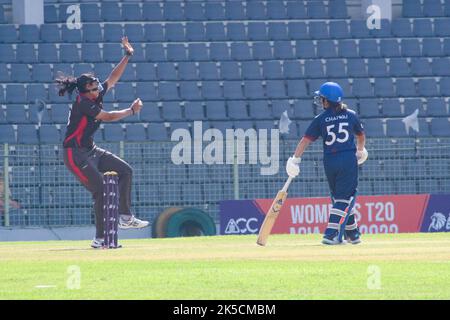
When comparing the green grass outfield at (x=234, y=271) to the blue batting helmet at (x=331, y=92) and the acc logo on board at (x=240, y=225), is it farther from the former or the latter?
the acc logo on board at (x=240, y=225)

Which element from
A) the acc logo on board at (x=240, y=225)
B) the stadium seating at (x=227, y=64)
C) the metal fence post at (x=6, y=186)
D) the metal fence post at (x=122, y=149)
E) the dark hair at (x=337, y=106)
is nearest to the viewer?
the dark hair at (x=337, y=106)

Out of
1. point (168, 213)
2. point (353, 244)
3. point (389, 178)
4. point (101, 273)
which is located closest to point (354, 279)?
point (101, 273)

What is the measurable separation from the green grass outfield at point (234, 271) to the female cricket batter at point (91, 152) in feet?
1.76

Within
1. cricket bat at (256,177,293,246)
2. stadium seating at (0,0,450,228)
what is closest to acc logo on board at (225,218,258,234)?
stadium seating at (0,0,450,228)

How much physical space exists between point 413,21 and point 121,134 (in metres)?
8.88

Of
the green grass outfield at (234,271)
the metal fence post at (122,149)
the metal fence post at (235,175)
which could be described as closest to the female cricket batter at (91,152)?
the green grass outfield at (234,271)

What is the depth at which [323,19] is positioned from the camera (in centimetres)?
3350

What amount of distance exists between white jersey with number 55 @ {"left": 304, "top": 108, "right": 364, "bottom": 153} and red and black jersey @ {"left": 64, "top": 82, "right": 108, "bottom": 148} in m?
2.52

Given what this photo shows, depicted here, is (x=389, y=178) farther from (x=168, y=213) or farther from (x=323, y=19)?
(x=323, y=19)

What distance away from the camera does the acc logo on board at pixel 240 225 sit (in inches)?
949

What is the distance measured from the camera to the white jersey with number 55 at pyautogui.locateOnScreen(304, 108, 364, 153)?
50.9 feet

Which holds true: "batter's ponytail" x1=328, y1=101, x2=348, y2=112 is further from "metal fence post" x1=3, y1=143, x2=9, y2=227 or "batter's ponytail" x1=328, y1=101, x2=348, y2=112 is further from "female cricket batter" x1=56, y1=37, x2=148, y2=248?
"metal fence post" x1=3, y1=143, x2=9, y2=227

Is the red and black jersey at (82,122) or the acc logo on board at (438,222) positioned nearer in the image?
the red and black jersey at (82,122)

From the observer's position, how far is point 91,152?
16.1m
